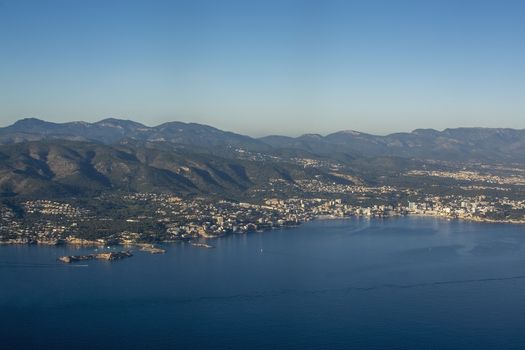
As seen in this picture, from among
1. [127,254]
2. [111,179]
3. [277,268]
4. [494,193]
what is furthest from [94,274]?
[494,193]

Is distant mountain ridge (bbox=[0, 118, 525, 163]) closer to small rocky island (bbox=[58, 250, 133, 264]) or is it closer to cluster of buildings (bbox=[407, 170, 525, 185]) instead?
cluster of buildings (bbox=[407, 170, 525, 185])

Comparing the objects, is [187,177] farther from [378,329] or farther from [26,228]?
[378,329]

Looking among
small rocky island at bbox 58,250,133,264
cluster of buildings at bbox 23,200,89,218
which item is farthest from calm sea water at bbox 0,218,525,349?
cluster of buildings at bbox 23,200,89,218

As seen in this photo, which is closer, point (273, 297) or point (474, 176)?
point (273, 297)

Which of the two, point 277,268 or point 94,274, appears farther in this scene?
point 277,268

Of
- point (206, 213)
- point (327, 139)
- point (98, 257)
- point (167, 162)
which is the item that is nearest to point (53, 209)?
point (206, 213)

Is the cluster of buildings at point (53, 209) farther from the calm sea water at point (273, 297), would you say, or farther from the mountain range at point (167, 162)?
the calm sea water at point (273, 297)

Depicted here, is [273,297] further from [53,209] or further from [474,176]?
[474,176]

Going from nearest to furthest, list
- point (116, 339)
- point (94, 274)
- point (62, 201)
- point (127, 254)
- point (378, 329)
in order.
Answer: point (116, 339) → point (378, 329) → point (94, 274) → point (127, 254) → point (62, 201)

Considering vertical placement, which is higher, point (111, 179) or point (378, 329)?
point (111, 179)
